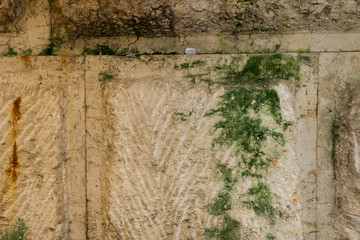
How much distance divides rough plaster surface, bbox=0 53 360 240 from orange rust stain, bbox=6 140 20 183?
0.06 ft

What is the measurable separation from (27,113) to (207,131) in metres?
0.86

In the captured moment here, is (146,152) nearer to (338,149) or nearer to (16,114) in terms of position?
(16,114)

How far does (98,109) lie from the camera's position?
1.48 m

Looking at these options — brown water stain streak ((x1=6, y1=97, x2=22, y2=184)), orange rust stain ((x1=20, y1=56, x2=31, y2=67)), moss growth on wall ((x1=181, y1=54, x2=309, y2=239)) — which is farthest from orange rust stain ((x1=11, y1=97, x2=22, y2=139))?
moss growth on wall ((x1=181, y1=54, x2=309, y2=239))

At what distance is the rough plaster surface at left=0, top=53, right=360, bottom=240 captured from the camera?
4.37 feet

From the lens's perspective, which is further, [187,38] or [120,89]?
[187,38]

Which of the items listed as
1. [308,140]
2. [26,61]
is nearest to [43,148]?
[26,61]

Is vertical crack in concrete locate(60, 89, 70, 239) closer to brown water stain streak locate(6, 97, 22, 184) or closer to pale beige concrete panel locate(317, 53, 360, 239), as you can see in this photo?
brown water stain streak locate(6, 97, 22, 184)

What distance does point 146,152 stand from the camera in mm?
1332

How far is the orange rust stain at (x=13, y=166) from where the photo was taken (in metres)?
1.42

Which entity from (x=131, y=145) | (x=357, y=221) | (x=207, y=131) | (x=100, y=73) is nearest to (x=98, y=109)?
(x=100, y=73)

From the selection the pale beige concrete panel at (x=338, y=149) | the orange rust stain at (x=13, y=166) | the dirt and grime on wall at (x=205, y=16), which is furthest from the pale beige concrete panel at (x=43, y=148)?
the pale beige concrete panel at (x=338, y=149)

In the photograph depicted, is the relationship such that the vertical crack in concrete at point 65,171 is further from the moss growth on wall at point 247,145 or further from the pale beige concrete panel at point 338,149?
the pale beige concrete panel at point 338,149

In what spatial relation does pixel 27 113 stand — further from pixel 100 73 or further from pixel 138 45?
pixel 138 45
